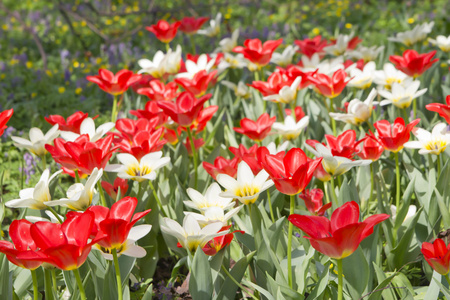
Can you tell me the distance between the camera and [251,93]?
112 inches

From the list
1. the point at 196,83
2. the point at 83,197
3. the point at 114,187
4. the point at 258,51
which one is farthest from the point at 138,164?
the point at 258,51

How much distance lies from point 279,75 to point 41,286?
1230mm

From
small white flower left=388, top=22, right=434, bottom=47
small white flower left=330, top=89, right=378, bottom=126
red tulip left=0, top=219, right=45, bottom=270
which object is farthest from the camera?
small white flower left=388, top=22, right=434, bottom=47

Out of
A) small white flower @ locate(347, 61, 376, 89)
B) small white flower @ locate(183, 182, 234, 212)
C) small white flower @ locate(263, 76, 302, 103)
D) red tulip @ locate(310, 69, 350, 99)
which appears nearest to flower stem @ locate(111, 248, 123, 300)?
small white flower @ locate(183, 182, 234, 212)

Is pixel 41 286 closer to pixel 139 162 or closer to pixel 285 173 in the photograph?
pixel 139 162

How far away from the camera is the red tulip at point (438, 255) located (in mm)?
1135

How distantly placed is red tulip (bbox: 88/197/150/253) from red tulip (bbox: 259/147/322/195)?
32 centimetres

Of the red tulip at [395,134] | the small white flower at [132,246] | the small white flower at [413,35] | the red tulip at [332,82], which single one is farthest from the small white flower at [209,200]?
the small white flower at [413,35]

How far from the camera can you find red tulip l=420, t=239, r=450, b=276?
1.13m

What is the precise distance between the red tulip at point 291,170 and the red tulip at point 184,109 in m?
0.52

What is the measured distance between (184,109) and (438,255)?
928 mm

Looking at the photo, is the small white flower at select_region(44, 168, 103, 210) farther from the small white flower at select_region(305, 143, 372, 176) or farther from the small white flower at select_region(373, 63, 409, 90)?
the small white flower at select_region(373, 63, 409, 90)

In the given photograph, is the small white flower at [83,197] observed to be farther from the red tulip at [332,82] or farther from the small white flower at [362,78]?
the small white flower at [362,78]

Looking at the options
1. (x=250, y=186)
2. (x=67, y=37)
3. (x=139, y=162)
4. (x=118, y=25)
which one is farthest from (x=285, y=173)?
(x=118, y=25)
